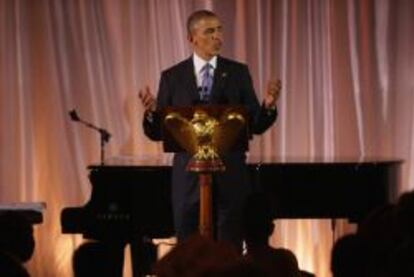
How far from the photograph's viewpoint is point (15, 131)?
7785 millimetres

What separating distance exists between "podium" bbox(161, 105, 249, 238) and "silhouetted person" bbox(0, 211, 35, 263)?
1.55 m

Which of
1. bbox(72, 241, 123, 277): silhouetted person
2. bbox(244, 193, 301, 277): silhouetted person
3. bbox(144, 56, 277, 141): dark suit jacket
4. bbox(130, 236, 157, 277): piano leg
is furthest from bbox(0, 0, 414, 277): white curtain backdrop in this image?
bbox(72, 241, 123, 277): silhouetted person

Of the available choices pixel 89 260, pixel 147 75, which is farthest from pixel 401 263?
pixel 147 75

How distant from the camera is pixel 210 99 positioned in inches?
199

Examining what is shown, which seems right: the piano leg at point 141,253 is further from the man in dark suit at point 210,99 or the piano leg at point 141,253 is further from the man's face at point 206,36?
the man's face at point 206,36

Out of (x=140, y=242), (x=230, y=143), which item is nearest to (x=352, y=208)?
(x=140, y=242)

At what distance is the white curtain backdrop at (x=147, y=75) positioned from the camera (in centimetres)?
776

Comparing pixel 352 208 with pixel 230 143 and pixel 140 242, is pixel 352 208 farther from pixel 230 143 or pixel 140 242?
pixel 230 143

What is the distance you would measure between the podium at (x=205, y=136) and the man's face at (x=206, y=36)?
0.56 m

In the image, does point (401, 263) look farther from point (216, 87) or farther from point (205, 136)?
point (216, 87)

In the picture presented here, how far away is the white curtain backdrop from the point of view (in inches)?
305

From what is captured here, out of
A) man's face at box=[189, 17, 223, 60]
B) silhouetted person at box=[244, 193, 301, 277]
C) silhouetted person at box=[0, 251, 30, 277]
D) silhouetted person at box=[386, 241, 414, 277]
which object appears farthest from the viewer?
man's face at box=[189, 17, 223, 60]

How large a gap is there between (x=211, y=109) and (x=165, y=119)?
223mm

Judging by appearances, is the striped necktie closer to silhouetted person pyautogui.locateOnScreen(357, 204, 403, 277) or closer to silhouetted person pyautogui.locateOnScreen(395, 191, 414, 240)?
silhouetted person pyautogui.locateOnScreen(357, 204, 403, 277)
